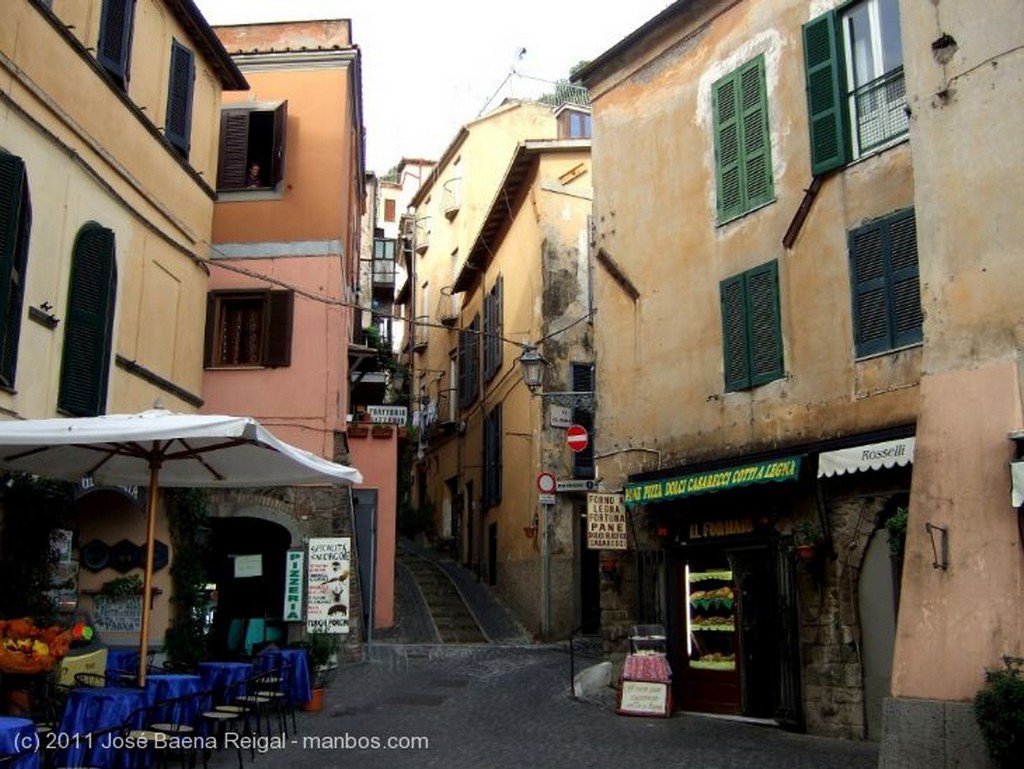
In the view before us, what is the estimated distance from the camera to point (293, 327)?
53.8 ft

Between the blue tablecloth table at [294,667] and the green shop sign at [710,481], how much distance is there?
4623 millimetres

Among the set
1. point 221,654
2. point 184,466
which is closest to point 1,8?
point 184,466

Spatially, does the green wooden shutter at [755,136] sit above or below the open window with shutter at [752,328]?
above

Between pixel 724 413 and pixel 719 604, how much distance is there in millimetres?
2426

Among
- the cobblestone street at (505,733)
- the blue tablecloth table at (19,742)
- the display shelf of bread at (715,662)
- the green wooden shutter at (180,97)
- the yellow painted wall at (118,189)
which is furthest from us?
the green wooden shutter at (180,97)

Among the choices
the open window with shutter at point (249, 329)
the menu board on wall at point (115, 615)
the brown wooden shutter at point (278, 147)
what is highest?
the brown wooden shutter at point (278, 147)

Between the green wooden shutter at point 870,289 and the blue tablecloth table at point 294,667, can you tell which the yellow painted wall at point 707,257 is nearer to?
the green wooden shutter at point 870,289

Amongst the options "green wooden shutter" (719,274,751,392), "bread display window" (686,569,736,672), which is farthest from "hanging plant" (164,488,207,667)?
"green wooden shutter" (719,274,751,392)

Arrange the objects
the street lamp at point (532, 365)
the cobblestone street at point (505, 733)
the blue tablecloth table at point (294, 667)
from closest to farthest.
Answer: the cobblestone street at point (505, 733), the blue tablecloth table at point (294, 667), the street lamp at point (532, 365)

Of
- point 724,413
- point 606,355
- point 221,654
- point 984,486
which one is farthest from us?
point 221,654

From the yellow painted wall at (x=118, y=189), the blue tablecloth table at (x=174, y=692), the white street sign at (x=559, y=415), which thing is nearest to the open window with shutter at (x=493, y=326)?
the white street sign at (x=559, y=415)

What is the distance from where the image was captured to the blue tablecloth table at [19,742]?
5.59 m

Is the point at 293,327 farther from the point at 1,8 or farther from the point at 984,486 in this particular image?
the point at 984,486

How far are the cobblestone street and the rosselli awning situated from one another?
2.74 meters
